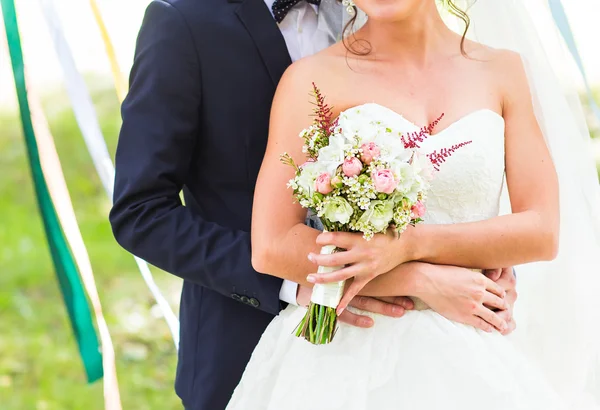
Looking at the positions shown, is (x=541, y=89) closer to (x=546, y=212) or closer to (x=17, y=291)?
(x=546, y=212)

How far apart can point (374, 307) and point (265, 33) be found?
887mm

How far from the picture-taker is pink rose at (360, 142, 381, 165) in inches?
83.4

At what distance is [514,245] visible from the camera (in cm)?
250

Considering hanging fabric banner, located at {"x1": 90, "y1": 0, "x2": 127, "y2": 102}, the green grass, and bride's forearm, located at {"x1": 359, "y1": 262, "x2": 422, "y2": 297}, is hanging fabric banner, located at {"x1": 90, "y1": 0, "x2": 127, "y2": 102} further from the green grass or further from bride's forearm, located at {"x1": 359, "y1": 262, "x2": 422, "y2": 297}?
the green grass

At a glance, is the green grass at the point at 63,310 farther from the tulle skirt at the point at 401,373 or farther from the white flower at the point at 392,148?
the white flower at the point at 392,148

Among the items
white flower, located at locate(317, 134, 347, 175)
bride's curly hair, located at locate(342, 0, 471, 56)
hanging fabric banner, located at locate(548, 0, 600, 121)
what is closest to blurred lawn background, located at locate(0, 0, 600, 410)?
hanging fabric banner, located at locate(548, 0, 600, 121)

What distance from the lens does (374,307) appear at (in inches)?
97.0

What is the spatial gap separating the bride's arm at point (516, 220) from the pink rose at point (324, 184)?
1.29 feet

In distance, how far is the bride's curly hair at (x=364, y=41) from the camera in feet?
9.09

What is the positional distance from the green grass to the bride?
2884 mm

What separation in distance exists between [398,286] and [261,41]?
2.77 feet

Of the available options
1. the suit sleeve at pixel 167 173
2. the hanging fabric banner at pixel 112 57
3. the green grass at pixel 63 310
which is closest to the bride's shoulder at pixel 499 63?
the suit sleeve at pixel 167 173

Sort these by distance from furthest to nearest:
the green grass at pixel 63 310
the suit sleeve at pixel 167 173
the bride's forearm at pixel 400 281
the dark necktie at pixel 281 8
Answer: the green grass at pixel 63 310 → the dark necktie at pixel 281 8 → the suit sleeve at pixel 167 173 → the bride's forearm at pixel 400 281

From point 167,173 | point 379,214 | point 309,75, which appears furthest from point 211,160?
point 379,214
